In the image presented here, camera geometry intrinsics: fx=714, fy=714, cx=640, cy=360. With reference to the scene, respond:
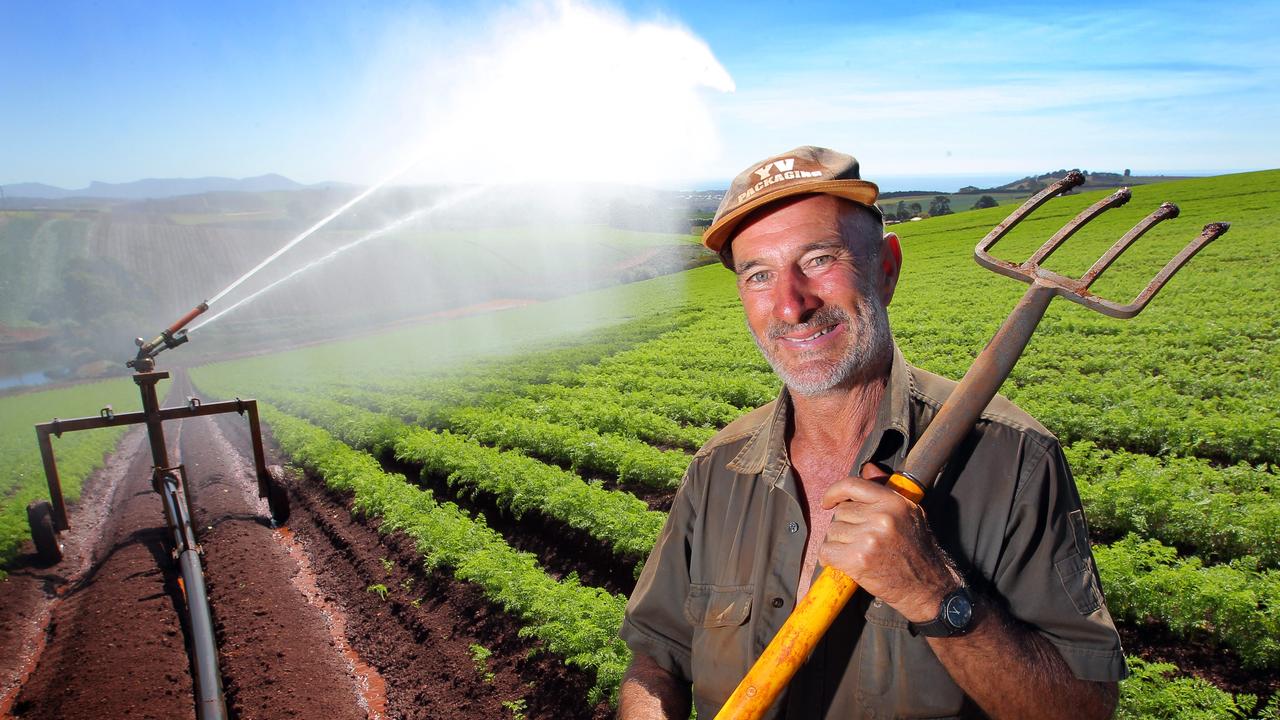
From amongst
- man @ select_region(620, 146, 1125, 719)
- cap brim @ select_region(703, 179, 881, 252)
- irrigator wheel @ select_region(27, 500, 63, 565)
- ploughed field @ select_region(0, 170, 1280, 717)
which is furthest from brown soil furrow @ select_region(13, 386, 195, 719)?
cap brim @ select_region(703, 179, 881, 252)

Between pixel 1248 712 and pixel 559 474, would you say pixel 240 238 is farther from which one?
pixel 1248 712

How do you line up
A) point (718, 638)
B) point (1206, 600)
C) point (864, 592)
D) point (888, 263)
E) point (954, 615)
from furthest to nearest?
point (1206, 600) → point (888, 263) → point (718, 638) → point (864, 592) → point (954, 615)

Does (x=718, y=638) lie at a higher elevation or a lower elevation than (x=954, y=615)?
lower

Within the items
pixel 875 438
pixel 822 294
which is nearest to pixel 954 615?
pixel 875 438

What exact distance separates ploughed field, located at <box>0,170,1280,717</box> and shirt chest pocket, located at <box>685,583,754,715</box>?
12.1 ft

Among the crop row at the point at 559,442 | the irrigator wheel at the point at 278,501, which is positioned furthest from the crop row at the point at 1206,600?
the irrigator wheel at the point at 278,501

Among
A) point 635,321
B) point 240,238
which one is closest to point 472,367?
point 635,321

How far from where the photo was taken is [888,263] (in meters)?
2.15

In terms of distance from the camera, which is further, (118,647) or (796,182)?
(118,647)

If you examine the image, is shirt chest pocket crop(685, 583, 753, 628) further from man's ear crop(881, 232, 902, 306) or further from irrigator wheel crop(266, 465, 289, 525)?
irrigator wheel crop(266, 465, 289, 525)

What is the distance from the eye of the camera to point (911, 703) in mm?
1699

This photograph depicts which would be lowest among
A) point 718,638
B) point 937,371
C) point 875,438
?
point 937,371

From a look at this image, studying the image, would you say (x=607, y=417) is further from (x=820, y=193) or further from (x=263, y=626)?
(x=820, y=193)

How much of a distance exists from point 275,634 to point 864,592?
729cm
